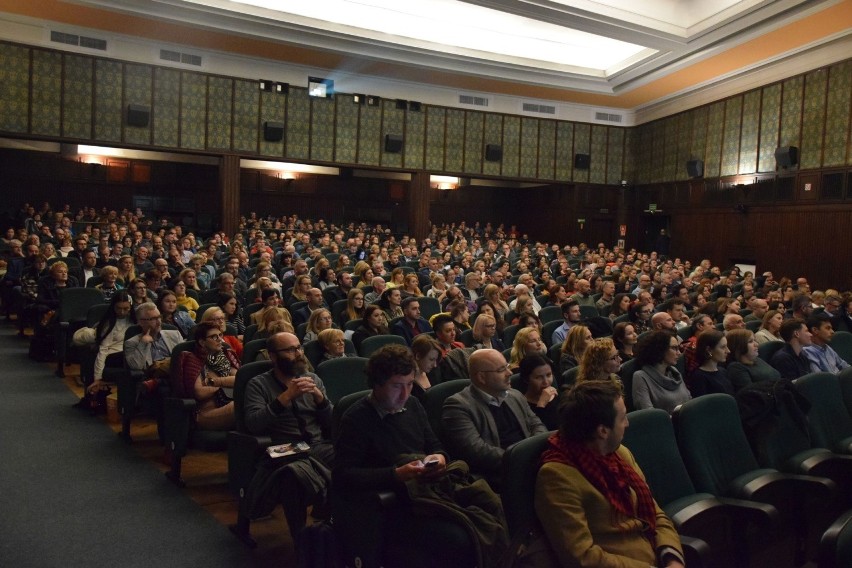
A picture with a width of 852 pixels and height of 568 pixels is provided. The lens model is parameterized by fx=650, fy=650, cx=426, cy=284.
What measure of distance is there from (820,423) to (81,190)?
17.3 meters

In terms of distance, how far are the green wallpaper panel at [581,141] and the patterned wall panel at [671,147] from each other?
6.82ft

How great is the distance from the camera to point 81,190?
16562 millimetres

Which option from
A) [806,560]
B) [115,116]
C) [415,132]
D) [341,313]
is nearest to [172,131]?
[115,116]

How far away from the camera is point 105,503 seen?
11.1 ft

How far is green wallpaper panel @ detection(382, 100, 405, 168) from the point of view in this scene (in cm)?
1659

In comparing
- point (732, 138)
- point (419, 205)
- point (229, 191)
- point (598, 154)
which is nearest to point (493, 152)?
point (419, 205)

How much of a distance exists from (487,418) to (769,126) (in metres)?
14.1

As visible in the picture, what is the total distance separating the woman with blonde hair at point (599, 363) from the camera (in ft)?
11.3

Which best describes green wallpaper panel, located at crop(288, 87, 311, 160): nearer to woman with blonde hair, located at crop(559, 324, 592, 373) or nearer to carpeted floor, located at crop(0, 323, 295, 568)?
carpeted floor, located at crop(0, 323, 295, 568)

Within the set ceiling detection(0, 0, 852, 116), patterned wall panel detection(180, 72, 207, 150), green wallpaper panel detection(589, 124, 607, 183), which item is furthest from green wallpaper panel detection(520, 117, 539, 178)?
patterned wall panel detection(180, 72, 207, 150)

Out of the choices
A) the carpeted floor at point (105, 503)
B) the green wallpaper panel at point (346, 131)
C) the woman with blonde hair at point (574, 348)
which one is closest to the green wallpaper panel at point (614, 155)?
the green wallpaper panel at point (346, 131)

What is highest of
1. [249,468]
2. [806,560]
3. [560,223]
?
[560,223]

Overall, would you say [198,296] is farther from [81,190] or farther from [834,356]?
[81,190]

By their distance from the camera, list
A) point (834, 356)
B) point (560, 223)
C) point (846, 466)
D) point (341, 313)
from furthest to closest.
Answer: point (560, 223) → point (341, 313) → point (834, 356) → point (846, 466)
